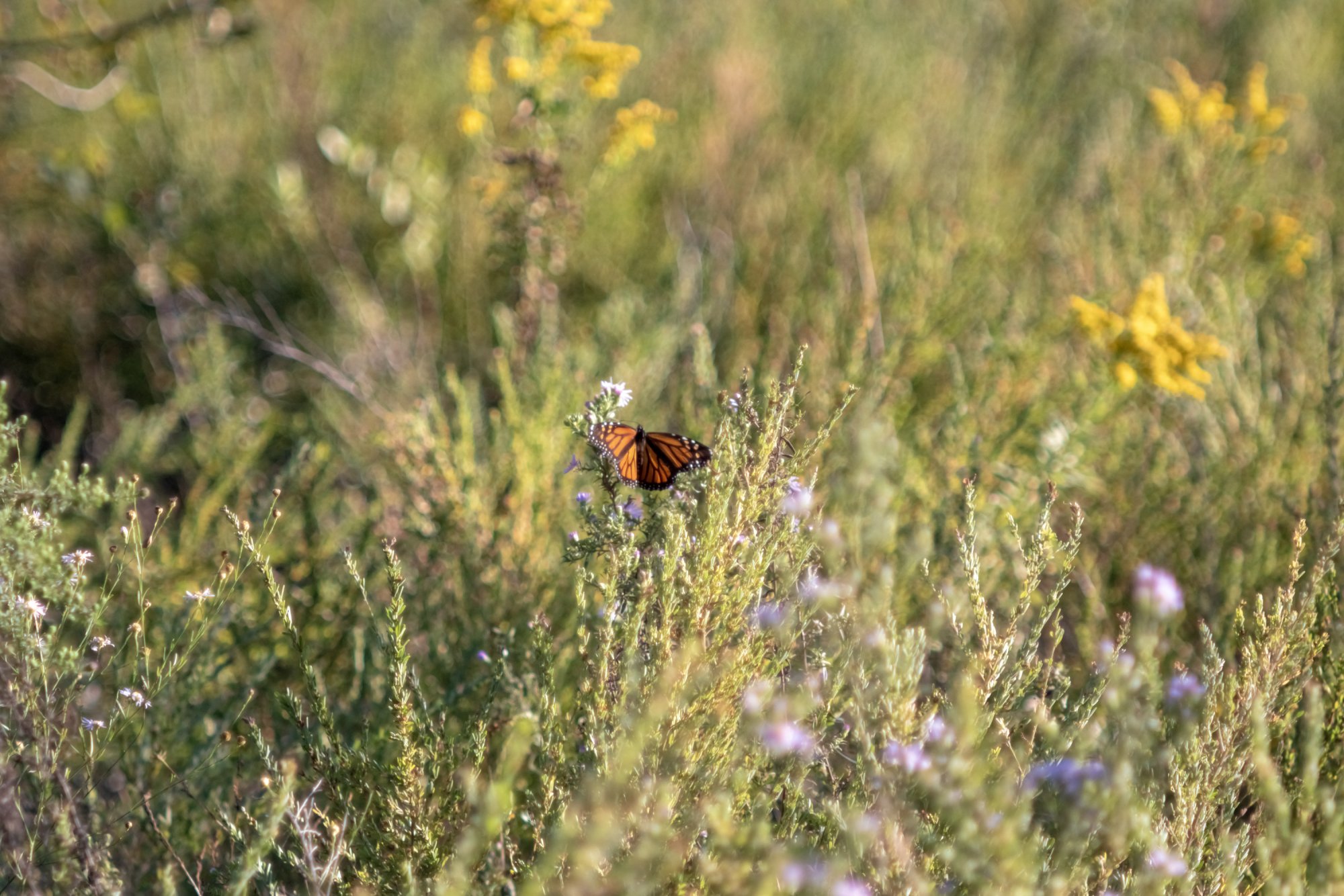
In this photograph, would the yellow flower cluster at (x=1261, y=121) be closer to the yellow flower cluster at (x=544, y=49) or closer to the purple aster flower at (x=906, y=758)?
the yellow flower cluster at (x=544, y=49)

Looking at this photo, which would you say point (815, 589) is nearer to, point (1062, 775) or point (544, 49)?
point (1062, 775)

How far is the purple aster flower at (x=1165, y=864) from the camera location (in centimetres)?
124

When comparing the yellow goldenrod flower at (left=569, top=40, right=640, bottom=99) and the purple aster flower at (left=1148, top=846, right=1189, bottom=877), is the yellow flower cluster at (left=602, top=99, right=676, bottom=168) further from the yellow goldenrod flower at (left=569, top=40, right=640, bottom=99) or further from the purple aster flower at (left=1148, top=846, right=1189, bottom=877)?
the purple aster flower at (left=1148, top=846, right=1189, bottom=877)

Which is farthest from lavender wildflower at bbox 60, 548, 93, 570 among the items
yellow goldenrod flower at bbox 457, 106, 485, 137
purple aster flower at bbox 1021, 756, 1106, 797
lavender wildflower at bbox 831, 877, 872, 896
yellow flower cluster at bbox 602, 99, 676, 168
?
yellow flower cluster at bbox 602, 99, 676, 168

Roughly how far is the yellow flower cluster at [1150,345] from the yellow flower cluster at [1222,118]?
4.23 feet

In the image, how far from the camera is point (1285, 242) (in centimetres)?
358

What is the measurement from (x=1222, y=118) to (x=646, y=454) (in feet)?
10.6

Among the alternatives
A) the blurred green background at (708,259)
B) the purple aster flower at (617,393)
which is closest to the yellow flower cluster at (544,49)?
the blurred green background at (708,259)

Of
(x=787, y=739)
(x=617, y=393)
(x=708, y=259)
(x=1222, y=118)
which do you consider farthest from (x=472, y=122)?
(x=1222, y=118)

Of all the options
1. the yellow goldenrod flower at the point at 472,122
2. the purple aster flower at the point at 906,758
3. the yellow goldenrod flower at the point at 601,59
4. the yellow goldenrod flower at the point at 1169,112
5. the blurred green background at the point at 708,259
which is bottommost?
the blurred green background at the point at 708,259

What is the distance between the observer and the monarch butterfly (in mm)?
1713

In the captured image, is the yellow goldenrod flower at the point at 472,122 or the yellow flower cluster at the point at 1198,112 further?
the yellow flower cluster at the point at 1198,112

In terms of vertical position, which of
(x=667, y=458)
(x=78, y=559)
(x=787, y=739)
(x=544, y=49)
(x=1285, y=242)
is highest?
(x=544, y=49)

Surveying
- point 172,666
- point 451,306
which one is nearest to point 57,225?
point 451,306
